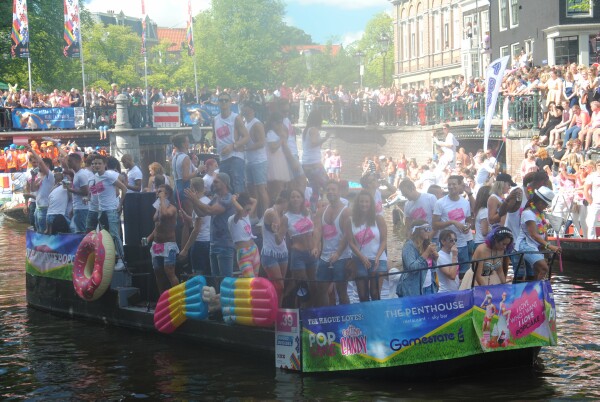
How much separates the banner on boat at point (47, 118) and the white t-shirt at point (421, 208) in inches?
1199

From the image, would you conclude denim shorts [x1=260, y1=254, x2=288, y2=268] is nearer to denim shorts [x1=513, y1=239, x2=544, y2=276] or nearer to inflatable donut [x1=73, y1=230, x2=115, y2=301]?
denim shorts [x1=513, y1=239, x2=544, y2=276]

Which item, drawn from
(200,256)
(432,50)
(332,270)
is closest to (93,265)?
(200,256)

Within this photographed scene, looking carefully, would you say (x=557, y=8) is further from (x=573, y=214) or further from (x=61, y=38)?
(x=61, y=38)

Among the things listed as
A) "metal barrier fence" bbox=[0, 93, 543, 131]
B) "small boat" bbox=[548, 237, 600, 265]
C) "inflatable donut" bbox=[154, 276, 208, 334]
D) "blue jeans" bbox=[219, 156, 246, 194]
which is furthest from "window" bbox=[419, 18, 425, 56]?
"inflatable donut" bbox=[154, 276, 208, 334]

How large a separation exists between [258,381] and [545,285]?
3314 millimetres

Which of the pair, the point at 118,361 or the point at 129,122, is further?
the point at 129,122

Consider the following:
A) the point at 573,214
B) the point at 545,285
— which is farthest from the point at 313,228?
the point at 573,214

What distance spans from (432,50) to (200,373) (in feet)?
127

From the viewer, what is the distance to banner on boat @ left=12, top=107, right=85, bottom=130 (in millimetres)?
40188

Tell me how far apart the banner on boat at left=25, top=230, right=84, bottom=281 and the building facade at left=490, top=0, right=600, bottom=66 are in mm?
23299

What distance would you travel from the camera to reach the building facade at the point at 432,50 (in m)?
42.8

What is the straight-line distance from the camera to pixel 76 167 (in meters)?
16.0

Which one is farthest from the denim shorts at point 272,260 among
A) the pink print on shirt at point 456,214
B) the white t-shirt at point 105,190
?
the white t-shirt at point 105,190

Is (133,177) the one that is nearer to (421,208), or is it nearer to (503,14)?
(421,208)
